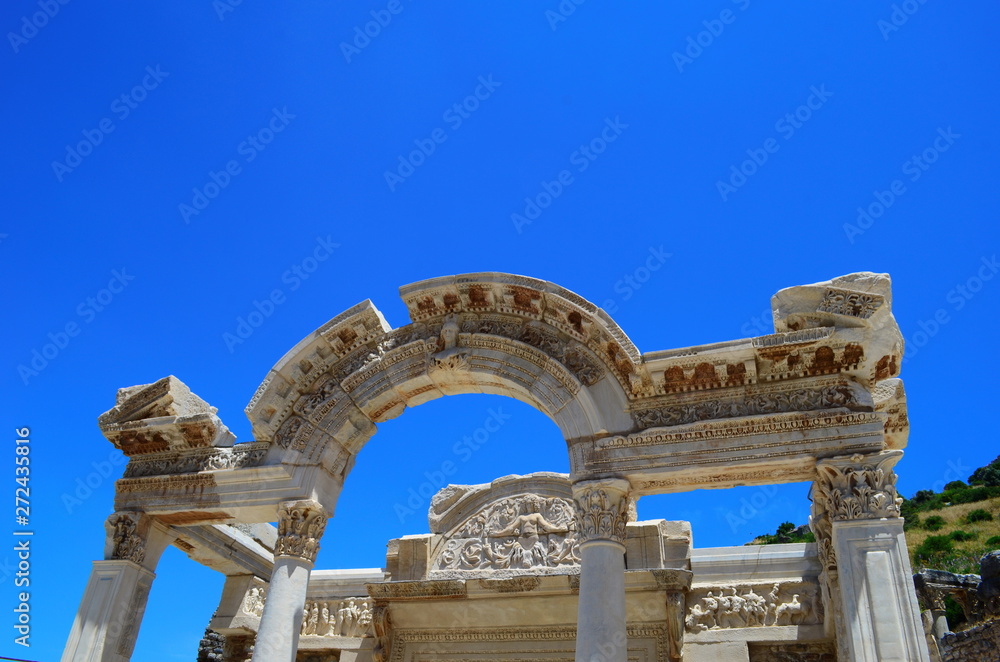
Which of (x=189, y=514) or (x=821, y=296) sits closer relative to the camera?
(x=821, y=296)

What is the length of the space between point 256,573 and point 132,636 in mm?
3153

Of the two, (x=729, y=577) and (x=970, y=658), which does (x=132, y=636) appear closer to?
(x=729, y=577)

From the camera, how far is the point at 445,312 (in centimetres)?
988

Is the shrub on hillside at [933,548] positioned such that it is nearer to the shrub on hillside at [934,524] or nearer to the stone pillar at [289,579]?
the shrub on hillside at [934,524]

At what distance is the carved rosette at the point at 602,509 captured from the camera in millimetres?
7844

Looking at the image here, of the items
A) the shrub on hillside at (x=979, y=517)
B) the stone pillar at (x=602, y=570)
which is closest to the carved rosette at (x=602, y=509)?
the stone pillar at (x=602, y=570)

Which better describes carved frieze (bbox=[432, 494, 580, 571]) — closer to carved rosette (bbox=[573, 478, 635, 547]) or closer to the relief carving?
carved rosette (bbox=[573, 478, 635, 547])

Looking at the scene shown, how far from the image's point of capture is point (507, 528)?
12.0 metres

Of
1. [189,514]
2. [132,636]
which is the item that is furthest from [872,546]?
[132,636]

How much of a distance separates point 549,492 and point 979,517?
35207 mm

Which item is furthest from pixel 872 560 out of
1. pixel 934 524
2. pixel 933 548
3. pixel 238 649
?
pixel 934 524

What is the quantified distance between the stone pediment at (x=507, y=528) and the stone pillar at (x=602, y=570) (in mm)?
3564

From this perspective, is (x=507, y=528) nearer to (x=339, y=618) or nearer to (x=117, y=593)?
(x=339, y=618)

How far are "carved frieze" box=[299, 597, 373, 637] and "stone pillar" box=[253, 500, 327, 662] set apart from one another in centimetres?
343
